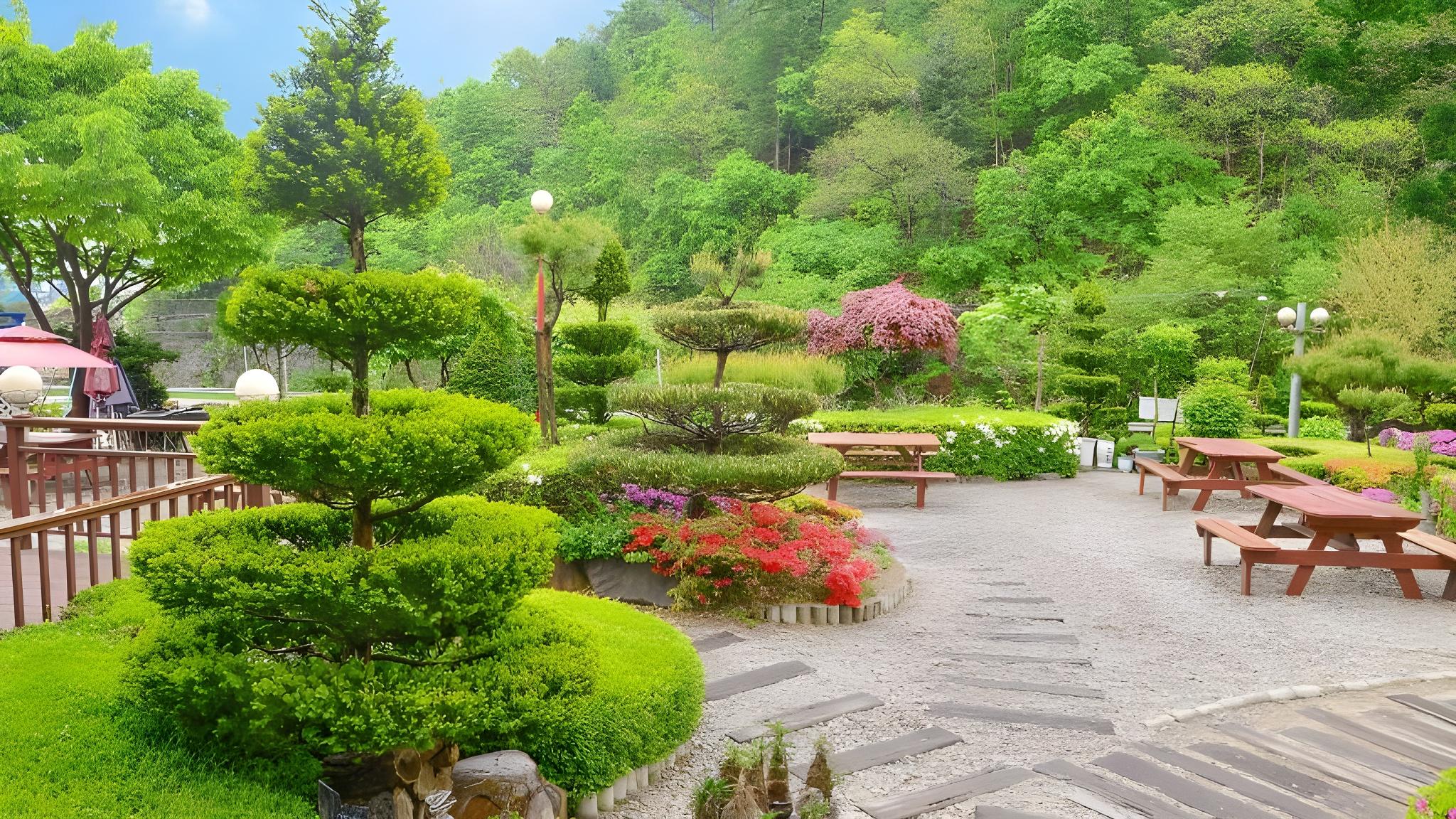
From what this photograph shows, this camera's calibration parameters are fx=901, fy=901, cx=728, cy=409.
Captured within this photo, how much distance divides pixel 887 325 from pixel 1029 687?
10898 millimetres

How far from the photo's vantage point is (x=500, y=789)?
121 inches

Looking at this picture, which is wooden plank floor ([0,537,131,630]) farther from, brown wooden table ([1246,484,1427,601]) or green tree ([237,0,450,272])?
green tree ([237,0,450,272])

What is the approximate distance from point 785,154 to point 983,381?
15.6m

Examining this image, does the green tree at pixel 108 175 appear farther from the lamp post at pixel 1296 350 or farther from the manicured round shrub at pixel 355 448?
the lamp post at pixel 1296 350

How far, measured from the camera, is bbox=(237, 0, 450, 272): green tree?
56.1 feet

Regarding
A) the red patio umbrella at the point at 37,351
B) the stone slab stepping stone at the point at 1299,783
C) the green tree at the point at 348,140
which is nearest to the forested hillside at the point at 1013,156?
the green tree at the point at 348,140

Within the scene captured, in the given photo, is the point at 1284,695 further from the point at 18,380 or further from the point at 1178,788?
the point at 18,380

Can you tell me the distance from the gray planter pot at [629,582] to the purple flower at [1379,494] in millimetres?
7747

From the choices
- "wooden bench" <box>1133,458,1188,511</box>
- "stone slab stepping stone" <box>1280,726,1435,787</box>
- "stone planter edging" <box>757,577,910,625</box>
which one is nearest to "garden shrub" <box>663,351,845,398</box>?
"wooden bench" <box>1133,458,1188,511</box>

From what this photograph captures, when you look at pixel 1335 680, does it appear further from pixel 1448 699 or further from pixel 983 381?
pixel 983 381

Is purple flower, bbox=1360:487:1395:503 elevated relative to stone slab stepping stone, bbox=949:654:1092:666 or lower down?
elevated

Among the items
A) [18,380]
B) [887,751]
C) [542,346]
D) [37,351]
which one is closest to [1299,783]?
[887,751]

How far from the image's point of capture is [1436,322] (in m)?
16.9

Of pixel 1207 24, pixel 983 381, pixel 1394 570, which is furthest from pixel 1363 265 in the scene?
pixel 1394 570
